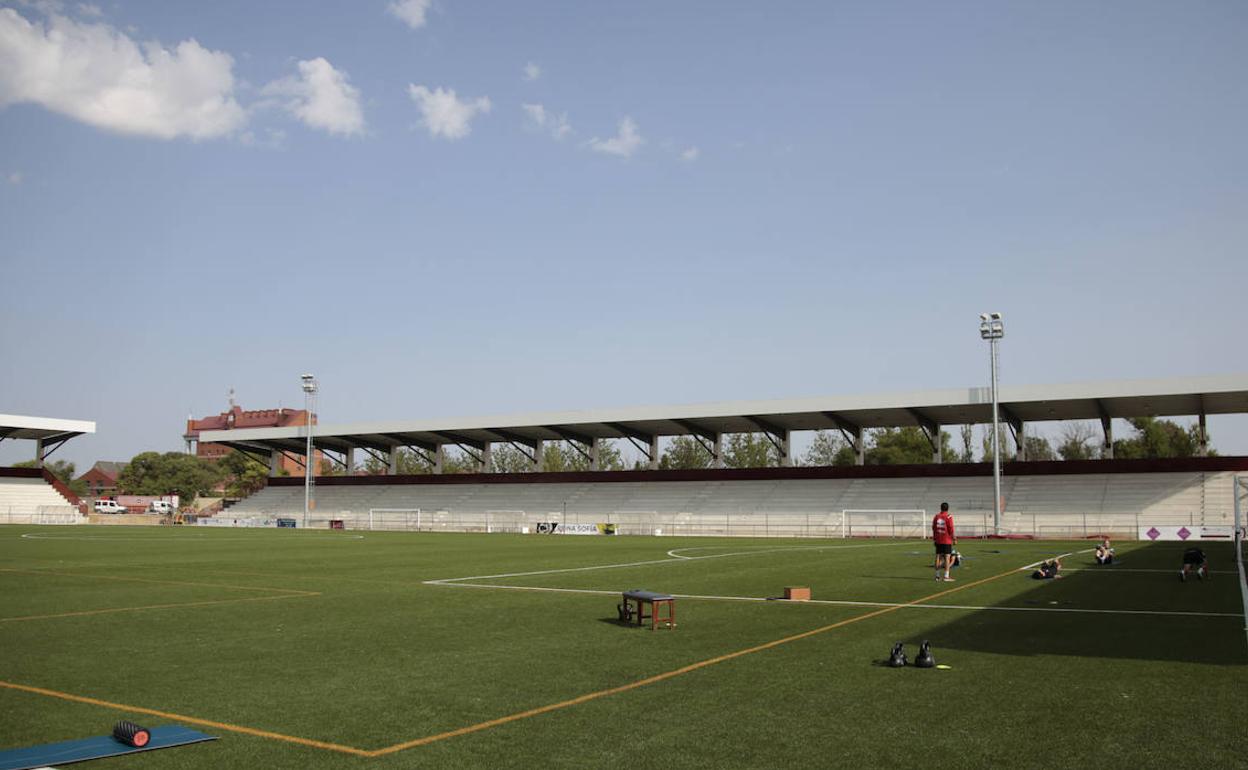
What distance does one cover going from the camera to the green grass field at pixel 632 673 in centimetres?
773

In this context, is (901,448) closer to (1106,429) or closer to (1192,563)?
(1106,429)

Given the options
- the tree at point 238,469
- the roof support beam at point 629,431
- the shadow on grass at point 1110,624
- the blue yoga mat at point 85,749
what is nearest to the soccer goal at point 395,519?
the roof support beam at point 629,431

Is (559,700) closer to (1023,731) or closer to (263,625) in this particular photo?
(1023,731)

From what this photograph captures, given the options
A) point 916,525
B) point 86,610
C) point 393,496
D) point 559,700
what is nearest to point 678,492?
point 916,525

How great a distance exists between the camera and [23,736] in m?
8.12

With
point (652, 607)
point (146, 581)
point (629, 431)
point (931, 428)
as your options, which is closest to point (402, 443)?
point (629, 431)

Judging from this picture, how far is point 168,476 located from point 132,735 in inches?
6472

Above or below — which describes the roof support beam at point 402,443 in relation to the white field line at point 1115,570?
above

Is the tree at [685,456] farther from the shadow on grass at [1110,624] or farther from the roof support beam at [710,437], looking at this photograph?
the shadow on grass at [1110,624]

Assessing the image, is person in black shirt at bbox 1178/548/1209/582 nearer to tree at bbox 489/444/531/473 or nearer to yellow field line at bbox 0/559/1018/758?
yellow field line at bbox 0/559/1018/758

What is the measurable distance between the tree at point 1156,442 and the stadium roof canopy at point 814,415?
4112 cm

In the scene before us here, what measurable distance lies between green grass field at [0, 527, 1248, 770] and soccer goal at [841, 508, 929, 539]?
104ft

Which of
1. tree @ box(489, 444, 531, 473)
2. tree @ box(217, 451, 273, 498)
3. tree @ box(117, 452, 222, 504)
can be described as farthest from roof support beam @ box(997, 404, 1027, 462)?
tree @ box(117, 452, 222, 504)

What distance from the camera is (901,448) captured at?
113m
